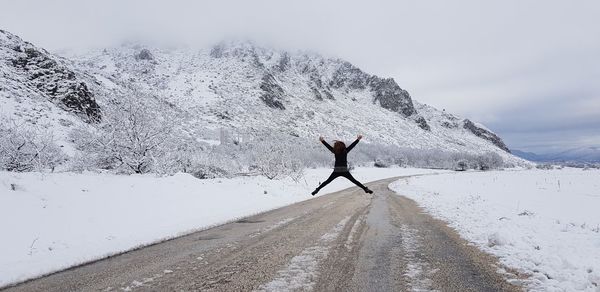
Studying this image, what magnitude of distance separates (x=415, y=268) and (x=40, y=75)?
278 feet

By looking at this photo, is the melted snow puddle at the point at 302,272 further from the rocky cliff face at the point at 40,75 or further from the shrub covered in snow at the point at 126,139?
the rocky cliff face at the point at 40,75

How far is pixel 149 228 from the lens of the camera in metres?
12.4

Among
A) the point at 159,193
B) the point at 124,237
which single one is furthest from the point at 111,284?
the point at 159,193

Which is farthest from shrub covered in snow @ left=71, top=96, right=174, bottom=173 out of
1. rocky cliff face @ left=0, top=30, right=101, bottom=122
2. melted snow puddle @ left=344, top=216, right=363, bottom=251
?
rocky cliff face @ left=0, top=30, right=101, bottom=122

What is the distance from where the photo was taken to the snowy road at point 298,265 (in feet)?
18.7

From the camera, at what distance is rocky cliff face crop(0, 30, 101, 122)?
6962 centimetres

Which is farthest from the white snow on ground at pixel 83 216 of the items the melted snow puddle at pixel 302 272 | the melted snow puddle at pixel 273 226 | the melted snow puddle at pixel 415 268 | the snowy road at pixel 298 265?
the melted snow puddle at pixel 415 268

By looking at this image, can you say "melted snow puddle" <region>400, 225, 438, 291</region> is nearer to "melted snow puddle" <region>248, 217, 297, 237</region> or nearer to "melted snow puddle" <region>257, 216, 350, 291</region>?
"melted snow puddle" <region>257, 216, 350, 291</region>

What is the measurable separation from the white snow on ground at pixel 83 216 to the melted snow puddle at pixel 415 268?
5781mm

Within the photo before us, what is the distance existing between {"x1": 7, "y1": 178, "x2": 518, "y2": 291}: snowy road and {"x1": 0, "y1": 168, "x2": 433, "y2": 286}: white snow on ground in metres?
1.01

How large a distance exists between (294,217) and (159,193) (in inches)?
214

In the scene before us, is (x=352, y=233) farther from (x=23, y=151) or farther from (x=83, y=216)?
(x=23, y=151)

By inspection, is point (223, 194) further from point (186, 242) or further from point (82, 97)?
point (82, 97)

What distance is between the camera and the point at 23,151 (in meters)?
17.2
